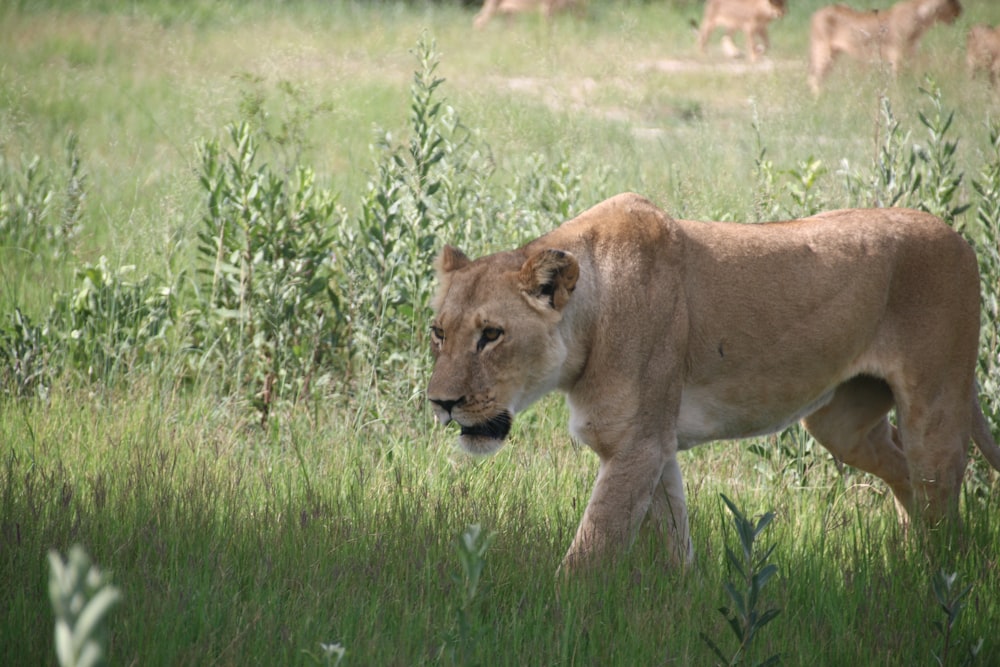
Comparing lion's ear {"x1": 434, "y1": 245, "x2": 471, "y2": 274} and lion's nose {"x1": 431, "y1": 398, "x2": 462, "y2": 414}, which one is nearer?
lion's nose {"x1": 431, "y1": 398, "x2": 462, "y2": 414}

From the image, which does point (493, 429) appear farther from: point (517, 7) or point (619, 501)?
point (517, 7)

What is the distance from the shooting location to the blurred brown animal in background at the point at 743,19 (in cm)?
1934

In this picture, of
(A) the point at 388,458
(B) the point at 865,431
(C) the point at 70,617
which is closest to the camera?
(C) the point at 70,617

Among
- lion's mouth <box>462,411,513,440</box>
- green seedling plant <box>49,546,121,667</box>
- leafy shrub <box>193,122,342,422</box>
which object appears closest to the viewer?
green seedling plant <box>49,546,121,667</box>

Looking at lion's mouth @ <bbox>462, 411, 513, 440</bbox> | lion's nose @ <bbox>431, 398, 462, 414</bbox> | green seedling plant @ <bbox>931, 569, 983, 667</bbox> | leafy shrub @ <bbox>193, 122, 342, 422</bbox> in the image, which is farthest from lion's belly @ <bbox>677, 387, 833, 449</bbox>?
leafy shrub @ <bbox>193, 122, 342, 422</bbox>

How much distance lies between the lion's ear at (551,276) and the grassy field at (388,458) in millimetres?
882

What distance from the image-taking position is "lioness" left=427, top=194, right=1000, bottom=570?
3.88 m

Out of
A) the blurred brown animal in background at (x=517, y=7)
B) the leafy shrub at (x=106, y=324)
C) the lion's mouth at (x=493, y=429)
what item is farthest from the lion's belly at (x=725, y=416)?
the blurred brown animal in background at (x=517, y=7)

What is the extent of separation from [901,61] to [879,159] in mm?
5462

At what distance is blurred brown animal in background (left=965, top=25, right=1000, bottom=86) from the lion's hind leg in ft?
17.4

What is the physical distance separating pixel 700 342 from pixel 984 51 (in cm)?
819

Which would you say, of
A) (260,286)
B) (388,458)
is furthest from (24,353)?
(388,458)

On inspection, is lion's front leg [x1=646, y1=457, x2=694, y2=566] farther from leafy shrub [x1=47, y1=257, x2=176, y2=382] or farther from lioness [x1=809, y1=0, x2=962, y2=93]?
lioness [x1=809, y1=0, x2=962, y2=93]

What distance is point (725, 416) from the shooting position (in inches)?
169
